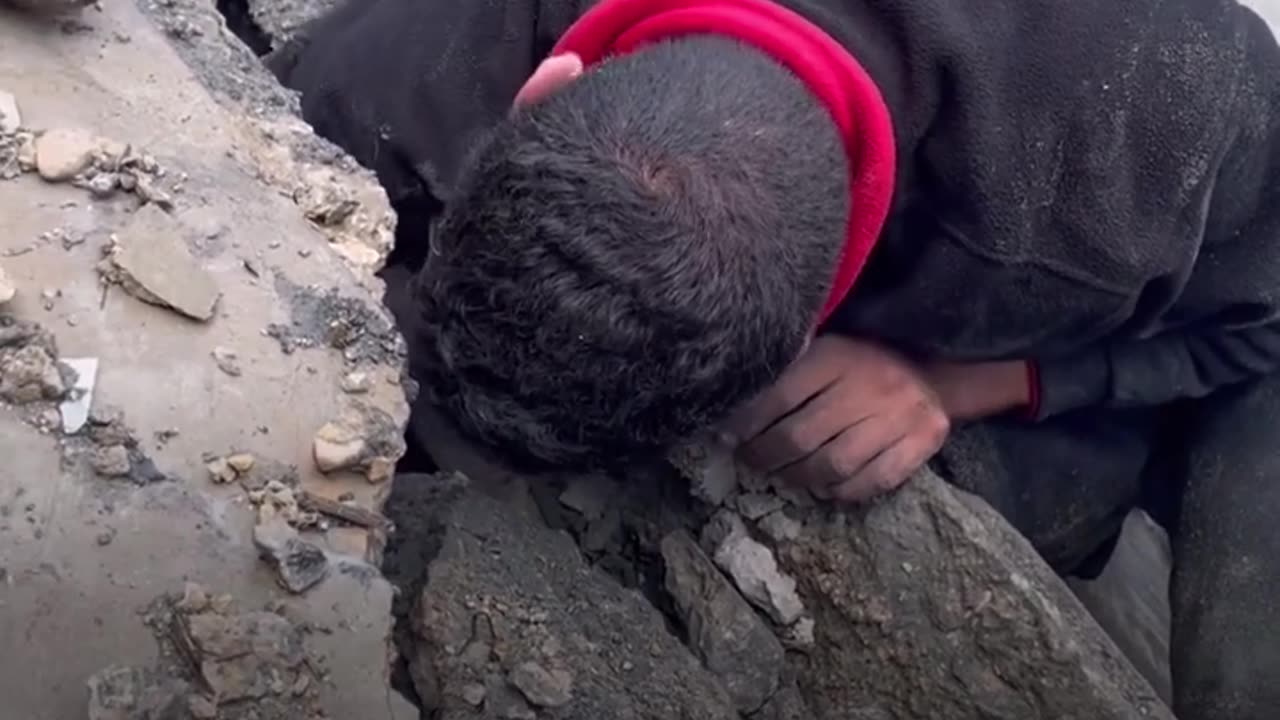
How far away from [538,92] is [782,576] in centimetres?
56

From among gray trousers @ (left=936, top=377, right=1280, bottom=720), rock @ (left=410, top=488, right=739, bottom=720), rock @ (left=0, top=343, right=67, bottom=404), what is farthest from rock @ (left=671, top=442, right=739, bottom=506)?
rock @ (left=0, top=343, right=67, bottom=404)

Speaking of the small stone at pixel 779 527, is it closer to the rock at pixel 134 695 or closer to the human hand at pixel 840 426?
the human hand at pixel 840 426

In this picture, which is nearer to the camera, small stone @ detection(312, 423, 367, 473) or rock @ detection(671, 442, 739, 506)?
small stone @ detection(312, 423, 367, 473)

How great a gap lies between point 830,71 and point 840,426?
0.42 m

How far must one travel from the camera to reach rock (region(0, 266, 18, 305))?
0.97 metres

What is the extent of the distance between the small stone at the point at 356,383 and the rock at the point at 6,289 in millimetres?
218

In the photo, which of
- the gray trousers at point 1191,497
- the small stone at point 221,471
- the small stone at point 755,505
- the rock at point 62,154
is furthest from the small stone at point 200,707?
the gray trousers at point 1191,497

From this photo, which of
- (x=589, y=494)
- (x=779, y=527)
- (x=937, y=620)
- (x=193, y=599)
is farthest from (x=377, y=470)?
(x=937, y=620)

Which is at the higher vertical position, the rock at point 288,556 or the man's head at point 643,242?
the man's head at point 643,242

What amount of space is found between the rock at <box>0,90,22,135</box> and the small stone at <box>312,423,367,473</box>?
0.30 m

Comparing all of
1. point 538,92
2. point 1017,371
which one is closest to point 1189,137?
point 1017,371

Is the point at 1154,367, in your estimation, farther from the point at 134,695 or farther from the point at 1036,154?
the point at 134,695

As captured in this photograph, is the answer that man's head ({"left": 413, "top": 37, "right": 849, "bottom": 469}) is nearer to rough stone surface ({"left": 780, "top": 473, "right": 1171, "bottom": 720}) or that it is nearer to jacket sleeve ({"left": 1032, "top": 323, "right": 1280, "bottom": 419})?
rough stone surface ({"left": 780, "top": 473, "right": 1171, "bottom": 720})

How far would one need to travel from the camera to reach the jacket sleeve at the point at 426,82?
1.43m
